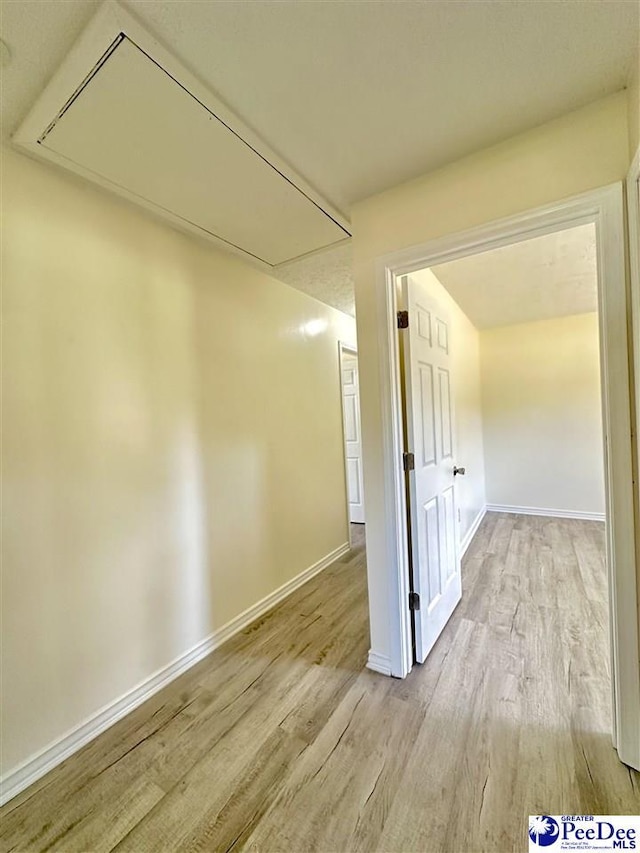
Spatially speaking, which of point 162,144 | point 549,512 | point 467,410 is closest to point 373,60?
point 162,144

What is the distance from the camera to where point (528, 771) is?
1.29 metres

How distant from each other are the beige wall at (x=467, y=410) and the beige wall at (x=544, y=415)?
209 millimetres

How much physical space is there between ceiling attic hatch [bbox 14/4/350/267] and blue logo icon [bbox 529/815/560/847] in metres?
2.54

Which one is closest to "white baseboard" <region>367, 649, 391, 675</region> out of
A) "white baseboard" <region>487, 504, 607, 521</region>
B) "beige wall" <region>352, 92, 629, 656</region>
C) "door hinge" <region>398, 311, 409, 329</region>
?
"beige wall" <region>352, 92, 629, 656</region>

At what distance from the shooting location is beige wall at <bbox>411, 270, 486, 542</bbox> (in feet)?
10.8

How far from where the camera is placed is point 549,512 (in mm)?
4426

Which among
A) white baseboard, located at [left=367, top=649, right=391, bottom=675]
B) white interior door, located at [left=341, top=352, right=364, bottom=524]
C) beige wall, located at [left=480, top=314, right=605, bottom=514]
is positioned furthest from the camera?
white interior door, located at [left=341, top=352, right=364, bottom=524]

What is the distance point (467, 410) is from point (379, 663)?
286cm

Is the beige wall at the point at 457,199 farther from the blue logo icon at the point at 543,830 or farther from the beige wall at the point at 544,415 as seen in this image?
the beige wall at the point at 544,415

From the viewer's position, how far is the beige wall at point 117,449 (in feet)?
4.52

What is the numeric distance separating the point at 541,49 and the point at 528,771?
2.42m

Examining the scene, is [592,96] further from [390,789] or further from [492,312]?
[492,312]

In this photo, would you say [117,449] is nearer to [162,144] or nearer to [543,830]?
[162,144]

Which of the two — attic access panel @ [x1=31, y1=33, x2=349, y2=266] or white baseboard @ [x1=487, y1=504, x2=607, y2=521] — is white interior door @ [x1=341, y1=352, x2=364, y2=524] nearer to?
white baseboard @ [x1=487, y1=504, x2=607, y2=521]
